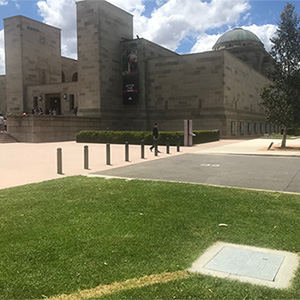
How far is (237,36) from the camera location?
6134cm

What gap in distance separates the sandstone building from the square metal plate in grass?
29807 millimetres

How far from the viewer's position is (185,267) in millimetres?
3643

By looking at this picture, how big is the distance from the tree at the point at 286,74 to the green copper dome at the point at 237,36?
4213cm

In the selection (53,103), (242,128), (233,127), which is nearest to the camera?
(233,127)

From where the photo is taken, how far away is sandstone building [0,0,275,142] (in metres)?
37.9

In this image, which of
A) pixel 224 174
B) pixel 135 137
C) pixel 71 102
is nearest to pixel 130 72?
pixel 71 102

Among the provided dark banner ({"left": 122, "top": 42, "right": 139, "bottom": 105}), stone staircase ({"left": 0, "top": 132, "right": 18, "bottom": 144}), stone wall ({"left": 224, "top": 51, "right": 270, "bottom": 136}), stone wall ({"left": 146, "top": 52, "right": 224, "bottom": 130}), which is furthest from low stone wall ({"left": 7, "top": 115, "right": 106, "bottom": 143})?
stone wall ({"left": 224, "top": 51, "right": 270, "bottom": 136})

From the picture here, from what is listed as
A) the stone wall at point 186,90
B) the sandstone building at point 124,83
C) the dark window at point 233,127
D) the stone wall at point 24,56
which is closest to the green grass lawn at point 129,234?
the sandstone building at point 124,83

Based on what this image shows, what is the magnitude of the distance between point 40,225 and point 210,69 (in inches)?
1392

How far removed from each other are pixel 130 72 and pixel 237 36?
3024 centimetres

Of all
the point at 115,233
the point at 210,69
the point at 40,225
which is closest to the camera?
the point at 115,233

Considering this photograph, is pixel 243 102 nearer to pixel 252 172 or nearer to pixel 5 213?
pixel 252 172

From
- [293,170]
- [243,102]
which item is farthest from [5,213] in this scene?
[243,102]

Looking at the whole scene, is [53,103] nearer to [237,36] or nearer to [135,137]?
[135,137]
